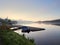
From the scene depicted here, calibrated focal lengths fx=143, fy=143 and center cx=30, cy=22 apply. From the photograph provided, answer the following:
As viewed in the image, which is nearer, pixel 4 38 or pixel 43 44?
pixel 4 38

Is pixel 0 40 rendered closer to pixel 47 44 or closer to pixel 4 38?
pixel 4 38

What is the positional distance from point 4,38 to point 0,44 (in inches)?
44.6

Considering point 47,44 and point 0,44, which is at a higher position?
point 0,44

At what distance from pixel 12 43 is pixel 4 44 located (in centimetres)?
65

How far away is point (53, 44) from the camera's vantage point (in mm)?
26250

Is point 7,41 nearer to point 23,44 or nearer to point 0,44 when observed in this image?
point 0,44

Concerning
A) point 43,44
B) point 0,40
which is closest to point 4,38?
point 0,40

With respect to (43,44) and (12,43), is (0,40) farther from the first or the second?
(43,44)

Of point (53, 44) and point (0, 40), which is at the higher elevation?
point (0, 40)

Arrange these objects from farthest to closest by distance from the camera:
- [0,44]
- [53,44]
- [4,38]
→ [53,44], [4,38], [0,44]

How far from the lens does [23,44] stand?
11852 mm

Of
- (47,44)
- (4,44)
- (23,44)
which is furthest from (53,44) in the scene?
(4,44)

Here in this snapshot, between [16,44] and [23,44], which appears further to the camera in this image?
[23,44]

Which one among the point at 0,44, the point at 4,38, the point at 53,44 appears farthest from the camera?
the point at 53,44
